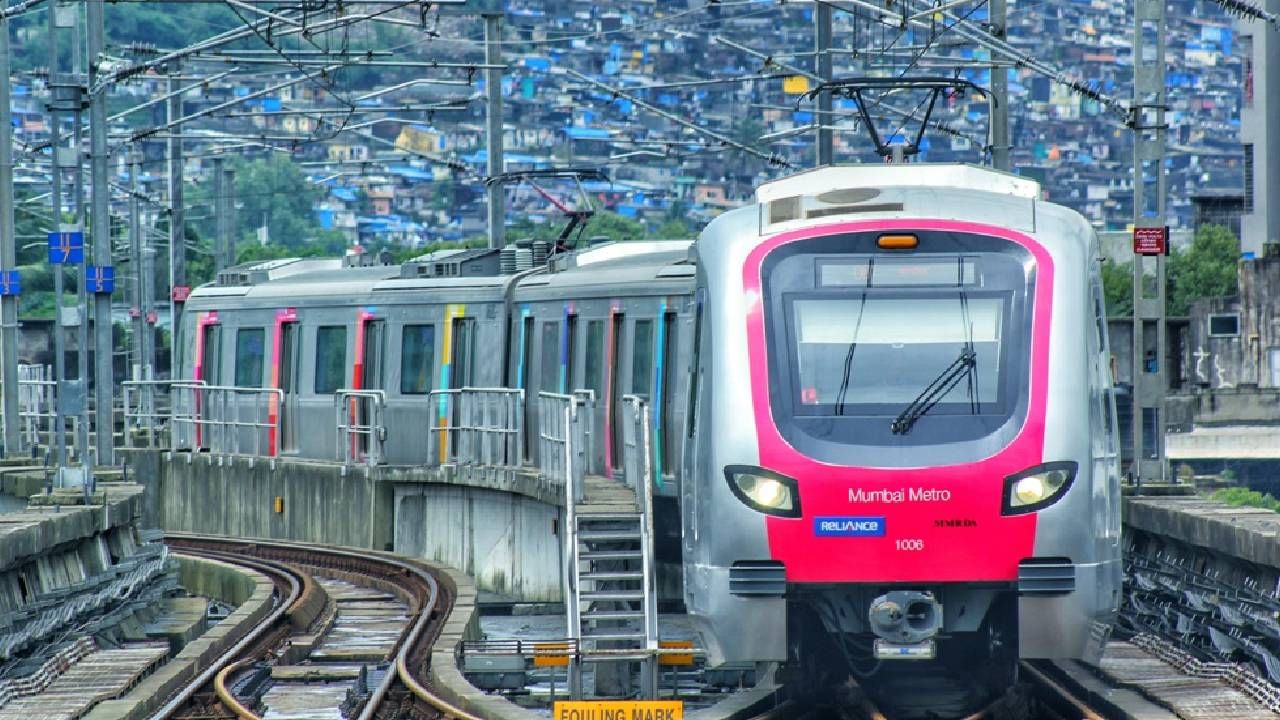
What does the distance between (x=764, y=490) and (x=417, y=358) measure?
16.3m

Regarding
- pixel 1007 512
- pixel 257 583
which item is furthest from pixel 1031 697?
pixel 257 583

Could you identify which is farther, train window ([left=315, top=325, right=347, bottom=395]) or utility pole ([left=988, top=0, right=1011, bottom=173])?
train window ([left=315, top=325, right=347, bottom=395])

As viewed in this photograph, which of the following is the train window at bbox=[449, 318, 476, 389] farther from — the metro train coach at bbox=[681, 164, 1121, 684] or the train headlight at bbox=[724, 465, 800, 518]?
the train headlight at bbox=[724, 465, 800, 518]

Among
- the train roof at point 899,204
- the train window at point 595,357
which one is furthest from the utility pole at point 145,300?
the train roof at point 899,204

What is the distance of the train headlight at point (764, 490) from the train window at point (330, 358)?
58.0 feet

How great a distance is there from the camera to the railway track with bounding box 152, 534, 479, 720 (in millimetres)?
16578

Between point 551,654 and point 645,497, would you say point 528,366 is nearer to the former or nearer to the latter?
point 645,497

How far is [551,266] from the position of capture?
2689cm

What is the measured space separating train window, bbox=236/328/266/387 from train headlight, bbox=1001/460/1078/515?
67.2 ft

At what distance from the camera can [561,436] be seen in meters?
22.9

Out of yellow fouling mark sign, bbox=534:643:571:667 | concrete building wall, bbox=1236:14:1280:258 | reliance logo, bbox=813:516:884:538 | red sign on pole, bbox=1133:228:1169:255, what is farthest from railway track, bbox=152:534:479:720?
concrete building wall, bbox=1236:14:1280:258

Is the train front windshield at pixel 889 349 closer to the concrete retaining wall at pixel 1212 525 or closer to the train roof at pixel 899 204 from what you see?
the train roof at pixel 899 204

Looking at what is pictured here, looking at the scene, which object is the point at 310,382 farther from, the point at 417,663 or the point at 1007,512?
the point at 1007,512

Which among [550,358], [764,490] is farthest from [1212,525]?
[550,358]
